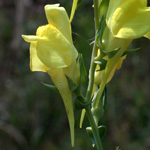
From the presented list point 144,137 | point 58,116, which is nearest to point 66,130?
point 58,116

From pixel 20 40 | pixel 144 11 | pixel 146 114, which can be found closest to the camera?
pixel 144 11

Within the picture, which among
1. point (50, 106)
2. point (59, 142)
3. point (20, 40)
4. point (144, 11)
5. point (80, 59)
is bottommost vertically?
point (59, 142)

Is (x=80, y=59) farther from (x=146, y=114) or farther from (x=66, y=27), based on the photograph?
(x=146, y=114)

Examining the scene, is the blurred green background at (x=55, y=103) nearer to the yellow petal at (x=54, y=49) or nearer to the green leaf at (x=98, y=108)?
the green leaf at (x=98, y=108)

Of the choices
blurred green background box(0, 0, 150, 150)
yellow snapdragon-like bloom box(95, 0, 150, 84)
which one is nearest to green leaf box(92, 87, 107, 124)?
yellow snapdragon-like bloom box(95, 0, 150, 84)

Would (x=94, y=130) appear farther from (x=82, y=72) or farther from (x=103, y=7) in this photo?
(x=103, y=7)

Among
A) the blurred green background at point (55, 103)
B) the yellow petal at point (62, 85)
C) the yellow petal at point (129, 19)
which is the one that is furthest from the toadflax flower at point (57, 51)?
the blurred green background at point (55, 103)
